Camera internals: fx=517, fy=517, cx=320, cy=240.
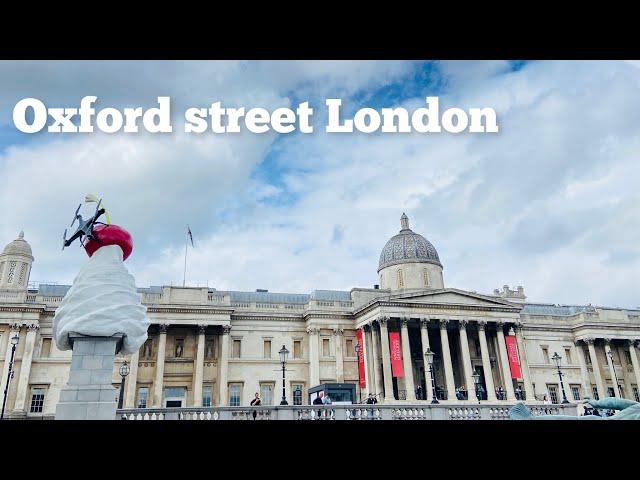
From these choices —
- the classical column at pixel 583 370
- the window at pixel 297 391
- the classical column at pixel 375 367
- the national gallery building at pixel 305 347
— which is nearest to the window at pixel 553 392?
the national gallery building at pixel 305 347

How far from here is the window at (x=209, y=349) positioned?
4447 cm

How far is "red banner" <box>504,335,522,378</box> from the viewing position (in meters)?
46.0

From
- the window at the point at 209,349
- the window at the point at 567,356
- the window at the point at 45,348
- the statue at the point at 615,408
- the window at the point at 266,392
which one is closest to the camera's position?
the statue at the point at 615,408

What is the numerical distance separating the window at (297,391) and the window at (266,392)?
6.59ft

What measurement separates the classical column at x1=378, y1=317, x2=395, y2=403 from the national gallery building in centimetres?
8

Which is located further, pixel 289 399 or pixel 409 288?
pixel 409 288

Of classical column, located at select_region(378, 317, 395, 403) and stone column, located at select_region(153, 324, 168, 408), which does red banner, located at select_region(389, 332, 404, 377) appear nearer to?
classical column, located at select_region(378, 317, 395, 403)

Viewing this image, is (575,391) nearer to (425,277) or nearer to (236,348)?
(425,277)

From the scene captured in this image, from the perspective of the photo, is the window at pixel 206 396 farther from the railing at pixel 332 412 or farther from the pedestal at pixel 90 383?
the pedestal at pixel 90 383
